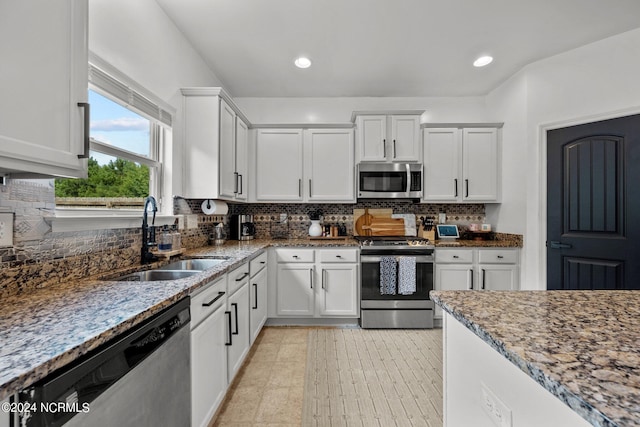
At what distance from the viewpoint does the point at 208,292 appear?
1.62 metres

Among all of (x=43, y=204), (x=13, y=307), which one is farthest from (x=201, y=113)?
(x=13, y=307)

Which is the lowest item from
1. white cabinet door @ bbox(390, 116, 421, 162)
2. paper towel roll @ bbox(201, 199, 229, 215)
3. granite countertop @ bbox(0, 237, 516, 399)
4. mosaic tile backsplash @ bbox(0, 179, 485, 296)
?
granite countertop @ bbox(0, 237, 516, 399)

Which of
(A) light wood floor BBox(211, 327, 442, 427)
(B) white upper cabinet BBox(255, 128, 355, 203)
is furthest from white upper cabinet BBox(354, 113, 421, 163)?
(A) light wood floor BBox(211, 327, 442, 427)

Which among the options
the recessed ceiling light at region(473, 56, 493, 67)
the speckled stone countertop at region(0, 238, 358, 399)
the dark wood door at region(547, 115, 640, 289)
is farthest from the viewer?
the recessed ceiling light at region(473, 56, 493, 67)

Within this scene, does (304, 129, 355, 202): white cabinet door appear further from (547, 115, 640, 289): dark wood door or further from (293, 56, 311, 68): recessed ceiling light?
(547, 115, 640, 289): dark wood door

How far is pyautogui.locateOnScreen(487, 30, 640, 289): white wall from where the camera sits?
2580 millimetres

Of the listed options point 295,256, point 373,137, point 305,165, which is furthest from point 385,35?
point 295,256

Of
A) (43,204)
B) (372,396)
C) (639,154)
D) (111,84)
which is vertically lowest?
(372,396)

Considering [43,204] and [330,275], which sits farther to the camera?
[330,275]

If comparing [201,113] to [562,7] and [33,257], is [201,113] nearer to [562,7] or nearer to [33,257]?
[33,257]

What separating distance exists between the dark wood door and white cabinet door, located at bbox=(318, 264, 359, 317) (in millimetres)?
1947

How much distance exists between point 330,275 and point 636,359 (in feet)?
9.02

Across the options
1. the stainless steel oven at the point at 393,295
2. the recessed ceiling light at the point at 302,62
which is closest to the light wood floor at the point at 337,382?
the stainless steel oven at the point at 393,295

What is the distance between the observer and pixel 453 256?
10.8 ft
